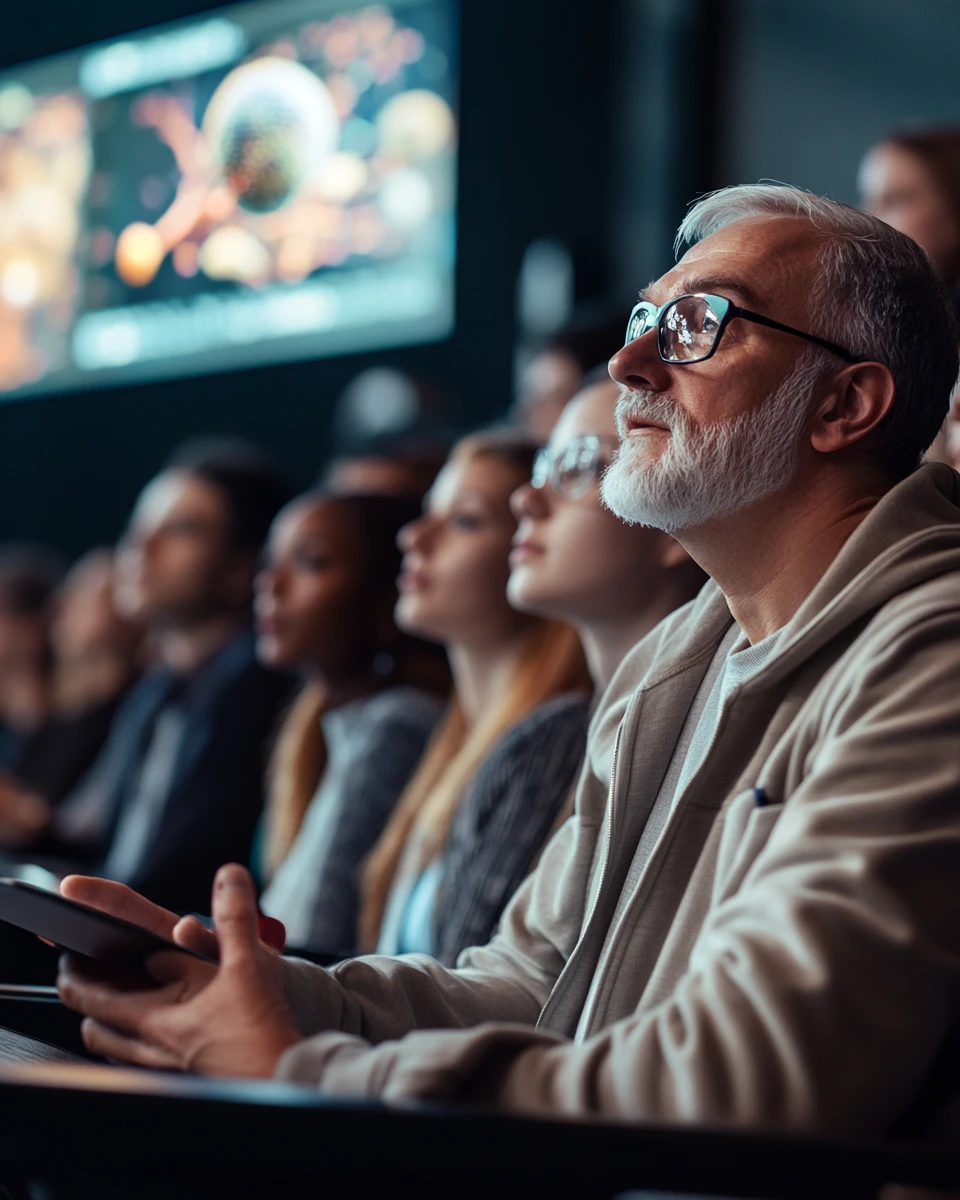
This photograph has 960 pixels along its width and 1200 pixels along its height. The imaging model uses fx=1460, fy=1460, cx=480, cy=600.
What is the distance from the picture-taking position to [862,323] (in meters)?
1.28

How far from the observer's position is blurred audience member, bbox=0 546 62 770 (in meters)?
4.50

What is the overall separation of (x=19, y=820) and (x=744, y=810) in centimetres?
273

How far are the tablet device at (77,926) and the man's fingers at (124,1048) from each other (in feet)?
0.17

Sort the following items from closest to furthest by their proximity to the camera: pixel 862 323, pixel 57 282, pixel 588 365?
pixel 862 323
pixel 588 365
pixel 57 282

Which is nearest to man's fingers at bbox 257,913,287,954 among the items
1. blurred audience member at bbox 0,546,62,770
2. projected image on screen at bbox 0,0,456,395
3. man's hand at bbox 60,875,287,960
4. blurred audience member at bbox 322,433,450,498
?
man's hand at bbox 60,875,287,960

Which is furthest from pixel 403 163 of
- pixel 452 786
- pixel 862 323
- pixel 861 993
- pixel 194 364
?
pixel 861 993

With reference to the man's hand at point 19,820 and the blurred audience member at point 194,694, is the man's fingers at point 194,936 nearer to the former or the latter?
the blurred audience member at point 194,694

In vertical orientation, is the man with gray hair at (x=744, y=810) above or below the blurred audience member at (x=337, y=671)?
above

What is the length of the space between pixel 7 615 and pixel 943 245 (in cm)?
330

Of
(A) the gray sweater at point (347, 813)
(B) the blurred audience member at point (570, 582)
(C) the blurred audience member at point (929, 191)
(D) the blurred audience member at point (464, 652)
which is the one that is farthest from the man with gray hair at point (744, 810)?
(A) the gray sweater at point (347, 813)

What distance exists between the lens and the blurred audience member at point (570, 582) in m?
1.88

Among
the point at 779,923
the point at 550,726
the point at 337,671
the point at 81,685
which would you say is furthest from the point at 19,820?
the point at 779,923

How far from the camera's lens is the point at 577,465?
199 cm

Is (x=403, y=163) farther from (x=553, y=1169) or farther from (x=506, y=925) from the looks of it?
(x=553, y=1169)
